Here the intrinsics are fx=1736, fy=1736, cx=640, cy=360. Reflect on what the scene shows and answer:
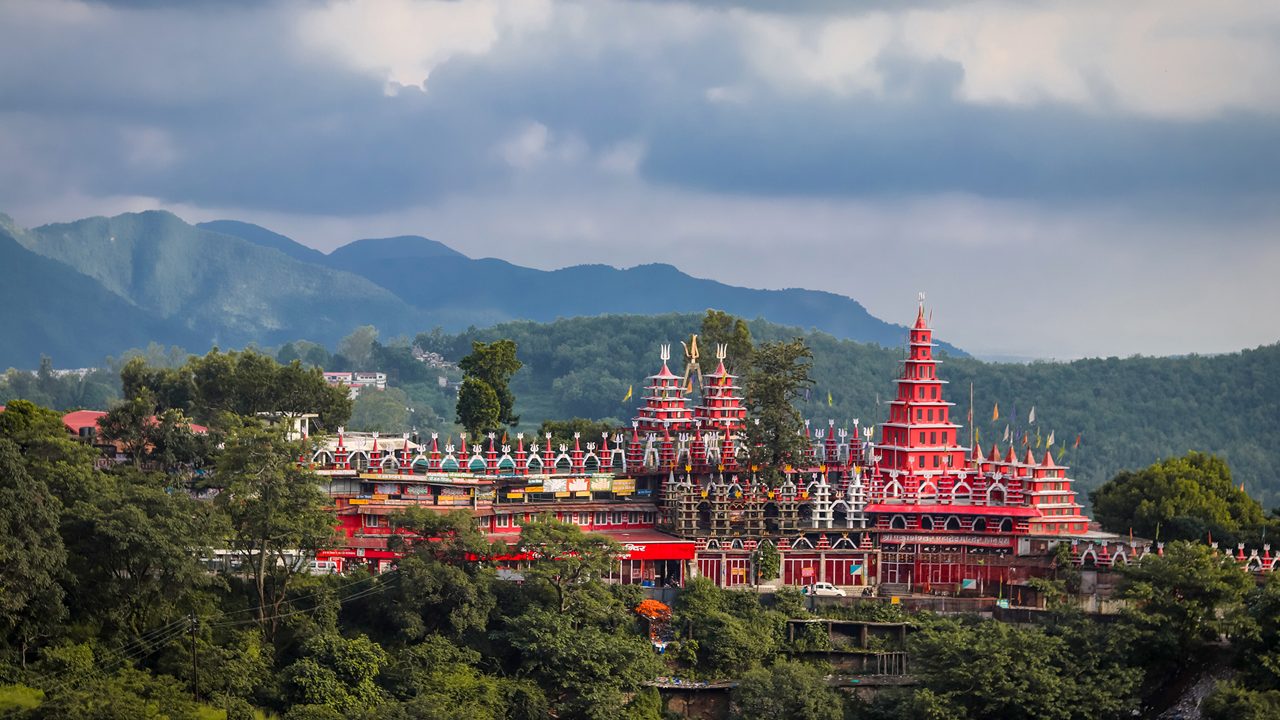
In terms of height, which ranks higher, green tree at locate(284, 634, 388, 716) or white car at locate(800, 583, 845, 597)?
white car at locate(800, 583, 845, 597)

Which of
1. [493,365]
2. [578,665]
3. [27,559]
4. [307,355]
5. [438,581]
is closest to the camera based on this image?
[27,559]

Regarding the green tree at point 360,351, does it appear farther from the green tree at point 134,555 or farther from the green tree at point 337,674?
the green tree at point 337,674

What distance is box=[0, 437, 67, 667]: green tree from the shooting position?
44125mm

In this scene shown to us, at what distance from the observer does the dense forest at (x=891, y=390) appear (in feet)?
395

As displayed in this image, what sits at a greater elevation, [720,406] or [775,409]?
[720,406]

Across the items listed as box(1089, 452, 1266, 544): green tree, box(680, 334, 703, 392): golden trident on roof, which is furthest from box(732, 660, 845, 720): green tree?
box(680, 334, 703, 392): golden trident on roof

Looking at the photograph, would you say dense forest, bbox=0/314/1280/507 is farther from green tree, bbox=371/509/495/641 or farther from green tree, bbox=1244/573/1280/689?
green tree, bbox=1244/573/1280/689

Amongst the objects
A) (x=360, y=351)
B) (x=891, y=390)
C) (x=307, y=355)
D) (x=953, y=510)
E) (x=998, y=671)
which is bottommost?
(x=998, y=671)

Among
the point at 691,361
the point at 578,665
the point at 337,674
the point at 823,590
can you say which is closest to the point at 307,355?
the point at 691,361

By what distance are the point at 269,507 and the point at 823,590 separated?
18340 mm

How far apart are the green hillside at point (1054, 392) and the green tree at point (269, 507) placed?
238ft

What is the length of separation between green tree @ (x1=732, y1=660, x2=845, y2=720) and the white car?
5752 millimetres

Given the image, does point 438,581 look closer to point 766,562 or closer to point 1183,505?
point 766,562

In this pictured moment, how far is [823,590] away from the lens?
56.7 metres
